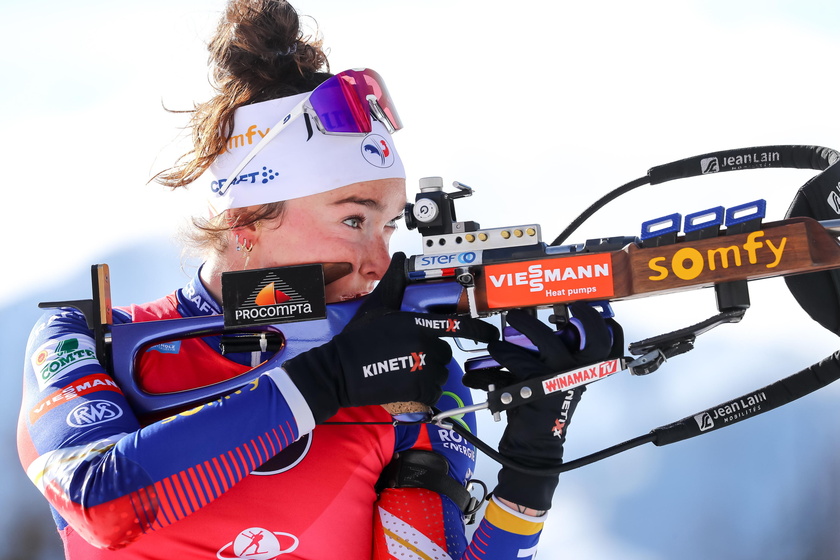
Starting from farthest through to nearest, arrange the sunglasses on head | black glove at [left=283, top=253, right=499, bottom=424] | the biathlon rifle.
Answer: the sunglasses on head
black glove at [left=283, top=253, right=499, bottom=424]
the biathlon rifle

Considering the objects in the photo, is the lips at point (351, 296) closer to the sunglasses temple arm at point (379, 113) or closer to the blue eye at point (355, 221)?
the blue eye at point (355, 221)

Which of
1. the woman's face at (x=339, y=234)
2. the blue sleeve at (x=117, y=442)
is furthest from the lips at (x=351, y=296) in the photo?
the blue sleeve at (x=117, y=442)

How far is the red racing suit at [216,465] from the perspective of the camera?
1180 millimetres

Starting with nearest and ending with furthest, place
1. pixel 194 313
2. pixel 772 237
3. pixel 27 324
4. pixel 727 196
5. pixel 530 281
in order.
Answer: pixel 772 237 → pixel 530 281 → pixel 194 313 → pixel 727 196 → pixel 27 324

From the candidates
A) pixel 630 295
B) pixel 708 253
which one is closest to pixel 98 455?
pixel 630 295

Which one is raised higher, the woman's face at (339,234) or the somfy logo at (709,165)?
the somfy logo at (709,165)

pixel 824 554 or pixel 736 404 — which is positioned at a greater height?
pixel 736 404

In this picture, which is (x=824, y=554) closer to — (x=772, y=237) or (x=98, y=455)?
(x=772, y=237)

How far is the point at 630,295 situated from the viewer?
120 centimetres

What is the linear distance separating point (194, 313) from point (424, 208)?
55 cm

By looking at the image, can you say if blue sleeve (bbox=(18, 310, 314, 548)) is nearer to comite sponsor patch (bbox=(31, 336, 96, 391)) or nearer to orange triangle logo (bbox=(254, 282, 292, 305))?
comite sponsor patch (bbox=(31, 336, 96, 391))

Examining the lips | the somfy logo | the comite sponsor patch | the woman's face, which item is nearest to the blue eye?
the woman's face

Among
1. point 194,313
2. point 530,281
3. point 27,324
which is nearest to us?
point 530,281

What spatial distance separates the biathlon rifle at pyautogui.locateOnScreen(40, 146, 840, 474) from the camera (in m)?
1.13
